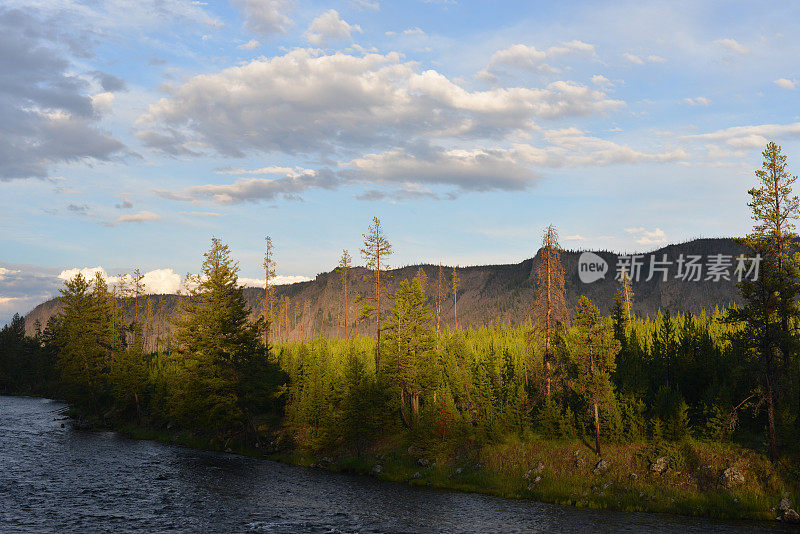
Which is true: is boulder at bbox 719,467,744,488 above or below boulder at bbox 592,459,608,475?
above

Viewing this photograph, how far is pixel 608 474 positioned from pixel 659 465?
3.70 metres

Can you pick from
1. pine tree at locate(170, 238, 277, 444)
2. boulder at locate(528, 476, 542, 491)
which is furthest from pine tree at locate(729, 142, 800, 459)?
pine tree at locate(170, 238, 277, 444)

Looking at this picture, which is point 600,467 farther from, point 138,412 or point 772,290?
point 138,412

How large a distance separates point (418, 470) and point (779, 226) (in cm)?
3433

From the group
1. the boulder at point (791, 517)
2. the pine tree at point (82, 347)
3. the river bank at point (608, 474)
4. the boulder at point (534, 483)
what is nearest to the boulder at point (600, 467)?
the river bank at point (608, 474)

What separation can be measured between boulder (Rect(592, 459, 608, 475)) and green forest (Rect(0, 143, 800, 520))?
473mm

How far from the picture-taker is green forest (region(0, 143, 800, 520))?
36469mm

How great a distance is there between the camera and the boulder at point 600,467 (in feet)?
132

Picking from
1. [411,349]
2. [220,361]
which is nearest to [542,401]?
[411,349]

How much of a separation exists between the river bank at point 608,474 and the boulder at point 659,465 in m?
0.07

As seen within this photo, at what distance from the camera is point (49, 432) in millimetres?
65500

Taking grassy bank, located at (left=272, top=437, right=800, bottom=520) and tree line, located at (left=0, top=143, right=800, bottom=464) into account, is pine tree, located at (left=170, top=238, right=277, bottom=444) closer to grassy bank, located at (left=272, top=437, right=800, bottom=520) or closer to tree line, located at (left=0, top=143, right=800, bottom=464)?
tree line, located at (left=0, top=143, right=800, bottom=464)

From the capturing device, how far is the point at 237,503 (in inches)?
1385

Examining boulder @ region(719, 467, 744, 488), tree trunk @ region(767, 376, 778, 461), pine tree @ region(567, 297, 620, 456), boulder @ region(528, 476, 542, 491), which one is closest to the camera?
boulder @ region(719, 467, 744, 488)
